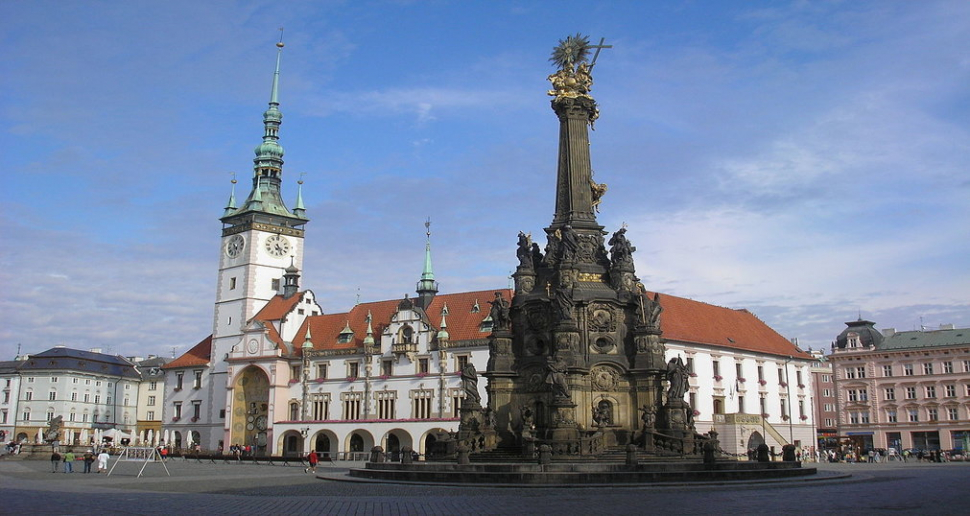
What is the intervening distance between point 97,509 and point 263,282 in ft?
211

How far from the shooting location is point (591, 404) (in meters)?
28.8

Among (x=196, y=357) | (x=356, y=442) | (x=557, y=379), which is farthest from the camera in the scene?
(x=196, y=357)

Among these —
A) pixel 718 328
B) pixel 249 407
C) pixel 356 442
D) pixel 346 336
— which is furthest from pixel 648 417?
pixel 249 407

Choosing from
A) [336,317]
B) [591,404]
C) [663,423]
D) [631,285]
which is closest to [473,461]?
[591,404]

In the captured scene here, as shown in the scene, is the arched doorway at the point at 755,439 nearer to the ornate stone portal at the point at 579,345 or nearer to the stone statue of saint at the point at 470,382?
the ornate stone portal at the point at 579,345

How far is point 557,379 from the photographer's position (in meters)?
27.8

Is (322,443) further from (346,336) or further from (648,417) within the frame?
(648,417)

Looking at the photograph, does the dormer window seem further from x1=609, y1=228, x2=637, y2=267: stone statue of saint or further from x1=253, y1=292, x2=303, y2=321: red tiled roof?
x1=609, y1=228, x2=637, y2=267: stone statue of saint

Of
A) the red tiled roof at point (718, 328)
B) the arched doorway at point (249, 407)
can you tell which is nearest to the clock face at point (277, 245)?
the arched doorway at point (249, 407)

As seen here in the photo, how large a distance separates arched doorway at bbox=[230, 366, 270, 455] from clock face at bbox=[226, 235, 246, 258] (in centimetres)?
1358

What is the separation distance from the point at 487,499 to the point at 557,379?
359 inches

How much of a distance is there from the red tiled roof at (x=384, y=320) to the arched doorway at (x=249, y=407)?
12.7 ft

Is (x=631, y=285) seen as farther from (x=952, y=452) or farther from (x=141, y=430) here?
(x=141, y=430)

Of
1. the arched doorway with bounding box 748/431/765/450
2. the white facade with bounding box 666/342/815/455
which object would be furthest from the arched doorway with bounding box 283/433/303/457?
the arched doorway with bounding box 748/431/765/450
